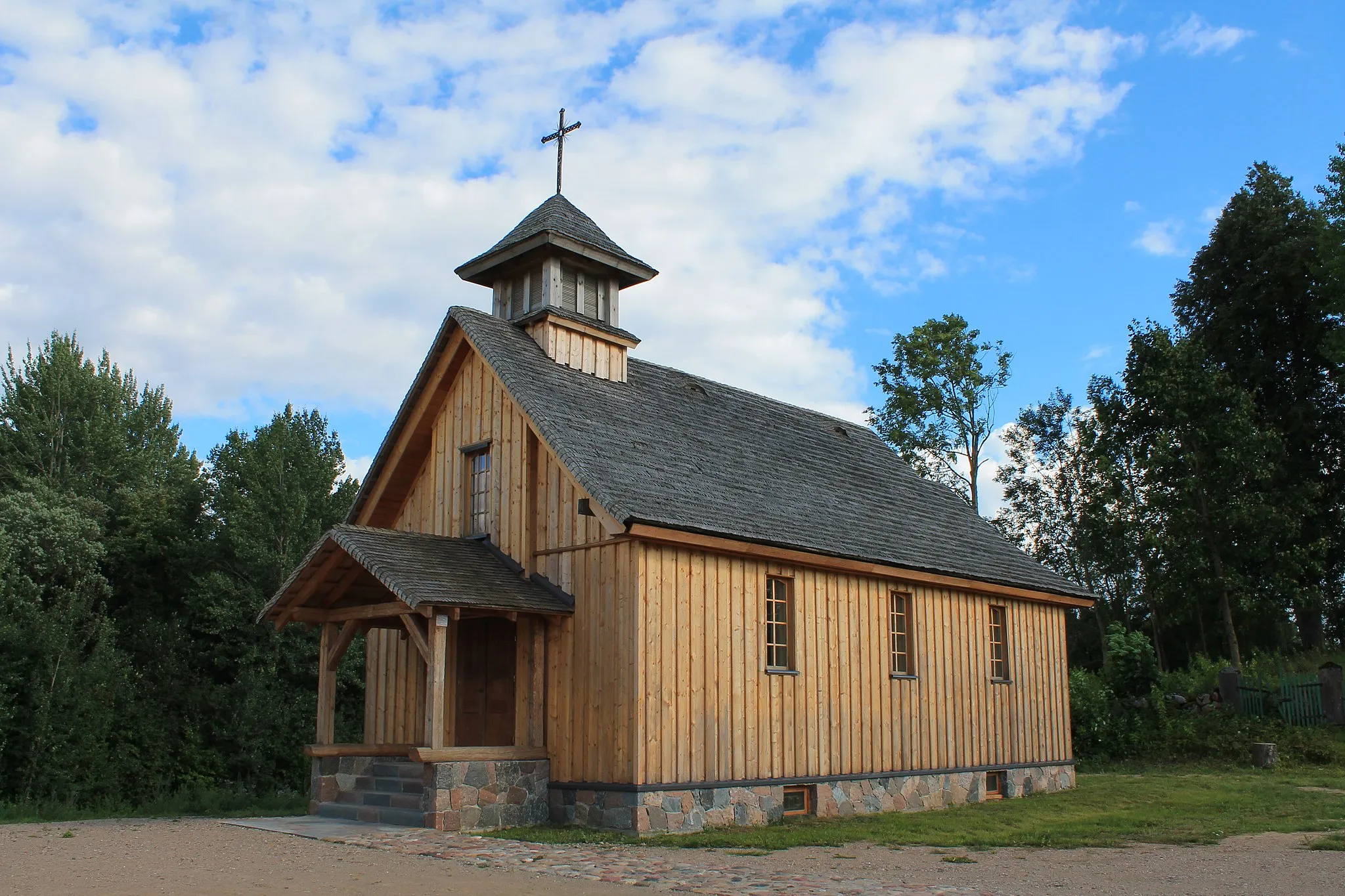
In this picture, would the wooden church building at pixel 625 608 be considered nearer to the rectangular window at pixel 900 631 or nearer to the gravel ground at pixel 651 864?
the rectangular window at pixel 900 631

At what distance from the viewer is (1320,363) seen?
3519cm

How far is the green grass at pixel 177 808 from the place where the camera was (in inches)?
659

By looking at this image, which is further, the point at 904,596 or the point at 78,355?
the point at 78,355

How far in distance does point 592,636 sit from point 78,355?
23.3 metres

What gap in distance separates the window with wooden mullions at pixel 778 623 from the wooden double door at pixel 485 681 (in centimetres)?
350

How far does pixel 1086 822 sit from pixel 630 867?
707 cm

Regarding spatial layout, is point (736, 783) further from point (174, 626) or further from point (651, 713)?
point (174, 626)

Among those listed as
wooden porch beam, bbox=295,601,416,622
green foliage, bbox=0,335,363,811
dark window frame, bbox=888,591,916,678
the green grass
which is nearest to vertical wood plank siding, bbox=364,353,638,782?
wooden porch beam, bbox=295,601,416,622

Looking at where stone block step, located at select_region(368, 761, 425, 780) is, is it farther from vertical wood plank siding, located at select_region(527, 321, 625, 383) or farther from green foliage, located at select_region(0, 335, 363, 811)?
green foliage, located at select_region(0, 335, 363, 811)

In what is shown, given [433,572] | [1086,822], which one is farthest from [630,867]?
[1086,822]

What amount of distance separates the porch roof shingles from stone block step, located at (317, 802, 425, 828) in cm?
257

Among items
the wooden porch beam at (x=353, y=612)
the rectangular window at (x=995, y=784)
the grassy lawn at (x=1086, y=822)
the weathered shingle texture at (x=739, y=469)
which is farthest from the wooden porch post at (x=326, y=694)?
the rectangular window at (x=995, y=784)

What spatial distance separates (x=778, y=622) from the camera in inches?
617

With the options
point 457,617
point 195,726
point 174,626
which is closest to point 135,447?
point 174,626
